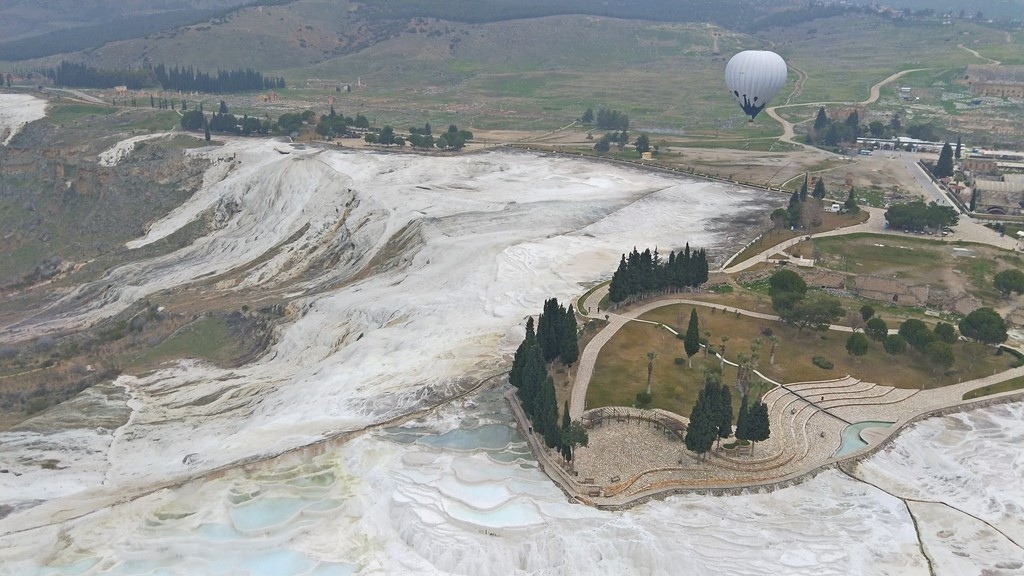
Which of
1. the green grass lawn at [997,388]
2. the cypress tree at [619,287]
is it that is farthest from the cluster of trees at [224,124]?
the green grass lawn at [997,388]

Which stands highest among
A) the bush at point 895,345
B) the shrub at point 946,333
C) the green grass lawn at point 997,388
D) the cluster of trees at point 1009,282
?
the cluster of trees at point 1009,282

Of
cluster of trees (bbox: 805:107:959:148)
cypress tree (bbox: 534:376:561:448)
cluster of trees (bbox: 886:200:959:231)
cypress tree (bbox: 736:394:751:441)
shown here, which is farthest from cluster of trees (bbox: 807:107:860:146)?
cypress tree (bbox: 534:376:561:448)

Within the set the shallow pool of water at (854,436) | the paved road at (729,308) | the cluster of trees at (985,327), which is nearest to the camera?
the shallow pool of water at (854,436)

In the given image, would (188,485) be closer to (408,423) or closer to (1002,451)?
(408,423)

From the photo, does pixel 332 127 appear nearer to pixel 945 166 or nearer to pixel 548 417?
pixel 945 166

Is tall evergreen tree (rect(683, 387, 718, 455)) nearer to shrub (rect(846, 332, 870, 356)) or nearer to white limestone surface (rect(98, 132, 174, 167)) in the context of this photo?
shrub (rect(846, 332, 870, 356))

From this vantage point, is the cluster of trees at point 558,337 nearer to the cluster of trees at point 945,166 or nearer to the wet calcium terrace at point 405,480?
the wet calcium terrace at point 405,480
